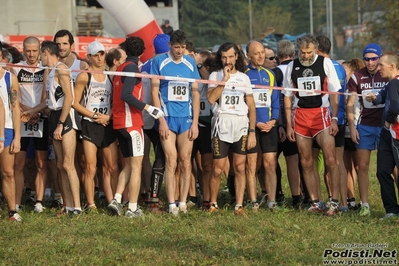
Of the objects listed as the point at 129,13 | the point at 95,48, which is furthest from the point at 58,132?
the point at 129,13

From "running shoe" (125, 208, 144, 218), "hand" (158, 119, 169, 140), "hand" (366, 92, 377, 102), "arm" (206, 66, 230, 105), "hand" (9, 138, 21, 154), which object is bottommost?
"running shoe" (125, 208, 144, 218)

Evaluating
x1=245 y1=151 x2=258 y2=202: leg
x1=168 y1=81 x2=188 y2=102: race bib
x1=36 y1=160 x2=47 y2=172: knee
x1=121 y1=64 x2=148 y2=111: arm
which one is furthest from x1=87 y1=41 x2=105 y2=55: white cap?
x1=245 y1=151 x2=258 y2=202: leg

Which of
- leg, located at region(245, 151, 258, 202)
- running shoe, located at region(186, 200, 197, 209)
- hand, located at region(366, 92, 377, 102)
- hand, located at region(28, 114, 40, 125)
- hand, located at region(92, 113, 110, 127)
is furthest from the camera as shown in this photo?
running shoe, located at region(186, 200, 197, 209)

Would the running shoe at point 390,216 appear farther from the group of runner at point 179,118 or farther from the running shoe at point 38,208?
the running shoe at point 38,208

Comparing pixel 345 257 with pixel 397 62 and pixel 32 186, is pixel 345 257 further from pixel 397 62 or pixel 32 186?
pixel 32 186

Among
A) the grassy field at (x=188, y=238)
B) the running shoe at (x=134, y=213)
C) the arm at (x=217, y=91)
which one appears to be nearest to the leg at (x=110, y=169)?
the grassy field at (x=188, y=238)

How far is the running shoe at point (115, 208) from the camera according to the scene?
9984mm

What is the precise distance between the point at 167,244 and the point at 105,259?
832 millimetres

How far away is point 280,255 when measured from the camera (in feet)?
25.5

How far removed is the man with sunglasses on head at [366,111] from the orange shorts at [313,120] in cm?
30

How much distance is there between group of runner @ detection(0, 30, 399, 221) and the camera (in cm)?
1009

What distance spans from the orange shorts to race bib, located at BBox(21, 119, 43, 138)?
137 inches

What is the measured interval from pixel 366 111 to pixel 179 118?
7.83 ft

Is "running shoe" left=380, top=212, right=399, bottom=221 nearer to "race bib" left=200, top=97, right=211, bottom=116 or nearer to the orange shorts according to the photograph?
the orange shorts
